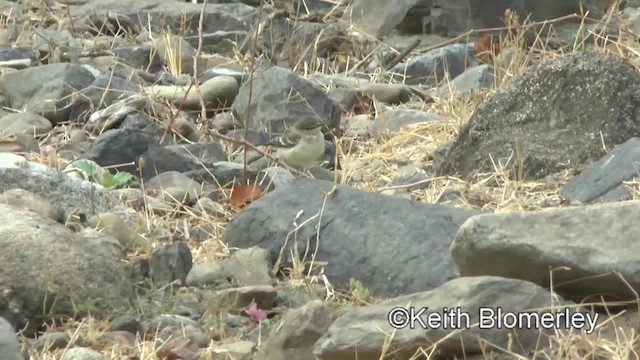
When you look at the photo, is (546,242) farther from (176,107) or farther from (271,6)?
(271,6)

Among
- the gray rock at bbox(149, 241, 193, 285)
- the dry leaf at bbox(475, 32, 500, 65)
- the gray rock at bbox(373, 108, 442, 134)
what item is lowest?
the dry leaf at bbox(475, 32, 500, 65)

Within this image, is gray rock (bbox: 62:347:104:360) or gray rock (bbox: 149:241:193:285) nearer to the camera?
gray rock (bbox: 62:347:104:360)

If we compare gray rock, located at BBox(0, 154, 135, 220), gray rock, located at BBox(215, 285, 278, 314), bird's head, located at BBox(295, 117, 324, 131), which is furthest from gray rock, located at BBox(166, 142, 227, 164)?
gray rock, located at BBox(215, 285, 278, 314)

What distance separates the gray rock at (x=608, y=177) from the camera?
461 centimetres

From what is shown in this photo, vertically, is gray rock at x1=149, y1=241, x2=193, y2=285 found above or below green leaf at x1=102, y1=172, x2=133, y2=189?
above

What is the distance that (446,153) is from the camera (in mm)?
5473

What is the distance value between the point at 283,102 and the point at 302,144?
586 millimetres

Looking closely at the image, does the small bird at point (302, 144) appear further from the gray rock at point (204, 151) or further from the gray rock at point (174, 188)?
the gray rock at point (174, 188)

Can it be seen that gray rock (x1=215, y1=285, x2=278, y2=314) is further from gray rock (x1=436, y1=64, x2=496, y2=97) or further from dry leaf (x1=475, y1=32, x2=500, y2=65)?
dry leaf (x1=475, y1=32, x2=500, y2=65)

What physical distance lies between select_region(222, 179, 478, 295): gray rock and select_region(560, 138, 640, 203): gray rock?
0.60 metres

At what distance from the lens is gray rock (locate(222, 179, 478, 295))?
4016mm

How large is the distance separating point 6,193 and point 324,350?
5.69ft

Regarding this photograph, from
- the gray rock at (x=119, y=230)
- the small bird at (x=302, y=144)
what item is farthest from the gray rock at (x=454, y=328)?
the small bird at (x=302, y=144)

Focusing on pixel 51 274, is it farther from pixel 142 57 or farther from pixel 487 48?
pixel 487 48
